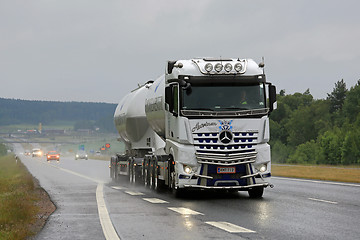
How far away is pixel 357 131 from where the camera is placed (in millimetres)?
100250

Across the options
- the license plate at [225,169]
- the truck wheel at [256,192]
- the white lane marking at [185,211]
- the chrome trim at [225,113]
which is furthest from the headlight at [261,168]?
the white lane marking at [185,211]

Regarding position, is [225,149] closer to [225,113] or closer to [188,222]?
[225,113]

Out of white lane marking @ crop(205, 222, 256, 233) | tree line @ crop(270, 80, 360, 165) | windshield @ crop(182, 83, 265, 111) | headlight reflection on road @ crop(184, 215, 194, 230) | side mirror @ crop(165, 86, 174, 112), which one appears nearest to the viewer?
white lane marking @ crop(205, 222, 256, 233)

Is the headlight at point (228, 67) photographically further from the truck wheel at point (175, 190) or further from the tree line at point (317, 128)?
the tree line at point (317, 128)

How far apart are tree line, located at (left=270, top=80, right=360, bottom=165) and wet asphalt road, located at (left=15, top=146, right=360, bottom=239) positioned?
81.6 m

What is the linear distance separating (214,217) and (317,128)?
119967 millimetres

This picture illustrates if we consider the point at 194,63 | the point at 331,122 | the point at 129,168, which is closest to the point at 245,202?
the point at 194,63

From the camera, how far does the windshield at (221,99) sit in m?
18.9

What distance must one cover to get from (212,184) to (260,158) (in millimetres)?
1451

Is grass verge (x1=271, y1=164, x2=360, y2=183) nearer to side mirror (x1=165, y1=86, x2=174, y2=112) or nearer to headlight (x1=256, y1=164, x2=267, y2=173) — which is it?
headlight (x1=256, y1=164, x2=267, y2=173)

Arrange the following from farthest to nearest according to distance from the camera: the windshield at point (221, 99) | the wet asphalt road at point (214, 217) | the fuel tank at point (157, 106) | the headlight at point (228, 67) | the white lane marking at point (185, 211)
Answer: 1. the fuel tank at point (157, 106)
2. the headlight at point (228, 67)
3. the windshield at point (221, 99)
4. the white lane marking at point (185, 211)
5. the wet asphalt road at point (214, 217)

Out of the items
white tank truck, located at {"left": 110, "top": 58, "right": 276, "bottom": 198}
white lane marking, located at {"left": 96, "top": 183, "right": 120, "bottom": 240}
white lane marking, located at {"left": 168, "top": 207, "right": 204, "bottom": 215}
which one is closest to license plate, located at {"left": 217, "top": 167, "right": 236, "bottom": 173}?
white tank truck, located at {"left": 110, "top": 58, "right": 276, "bottom": 198}

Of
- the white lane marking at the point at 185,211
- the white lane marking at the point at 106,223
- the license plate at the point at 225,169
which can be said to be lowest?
the white lane marking at the point at 106,223

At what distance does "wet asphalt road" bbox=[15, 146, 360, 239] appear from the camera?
36.5 feet
